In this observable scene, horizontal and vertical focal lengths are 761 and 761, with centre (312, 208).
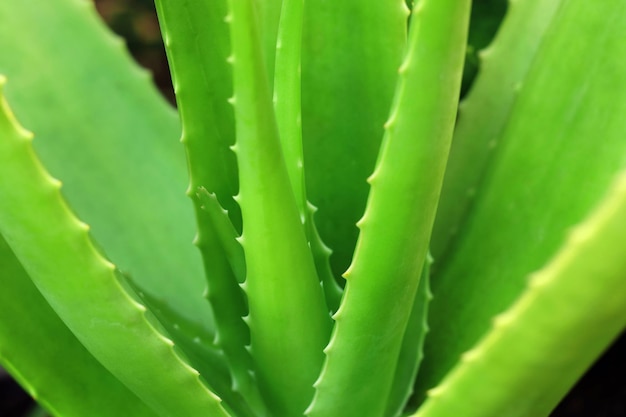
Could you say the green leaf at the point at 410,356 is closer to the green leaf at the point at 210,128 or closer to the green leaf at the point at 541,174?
the green leaf at the point at 541,174

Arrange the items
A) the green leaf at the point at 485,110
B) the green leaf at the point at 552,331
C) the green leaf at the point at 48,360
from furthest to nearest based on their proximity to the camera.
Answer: the green leaf at the point at 485,110, the green leaf at the point at 48,360, the green leaf at the point at 552,331

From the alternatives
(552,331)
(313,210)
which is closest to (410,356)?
(313,210)

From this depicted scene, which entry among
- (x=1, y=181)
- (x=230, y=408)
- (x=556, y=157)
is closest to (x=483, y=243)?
(x=556, y=157)

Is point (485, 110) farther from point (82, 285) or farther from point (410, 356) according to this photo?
point (82, 285)

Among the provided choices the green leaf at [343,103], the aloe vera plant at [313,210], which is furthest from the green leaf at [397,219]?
the green leaf at [343,103]

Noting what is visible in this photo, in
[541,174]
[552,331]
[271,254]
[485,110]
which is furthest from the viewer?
[485,110]

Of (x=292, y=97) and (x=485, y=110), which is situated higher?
(x=292, y=97)

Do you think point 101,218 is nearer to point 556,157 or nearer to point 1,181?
point 1,181

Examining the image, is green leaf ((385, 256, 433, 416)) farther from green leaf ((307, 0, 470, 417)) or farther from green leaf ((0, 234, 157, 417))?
green leaf ((0, 234, 157, 417))
